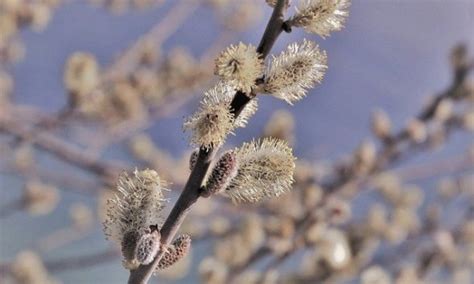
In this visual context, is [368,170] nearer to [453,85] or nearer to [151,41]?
[453,85]

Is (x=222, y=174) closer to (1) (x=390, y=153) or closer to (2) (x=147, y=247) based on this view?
(2) (x=147, y=247)

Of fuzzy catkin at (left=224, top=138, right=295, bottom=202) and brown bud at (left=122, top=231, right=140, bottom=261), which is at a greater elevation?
fuzzy catkin at (left=224, top=138, right=295, bottom=202)

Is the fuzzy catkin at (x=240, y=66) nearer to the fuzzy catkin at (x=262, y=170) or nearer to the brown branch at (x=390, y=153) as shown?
the fuzzy catkin at (x=262, y=170)

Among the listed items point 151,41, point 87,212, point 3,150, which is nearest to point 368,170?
point 151,41

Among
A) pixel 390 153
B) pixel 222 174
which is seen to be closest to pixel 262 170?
pixel 222 174

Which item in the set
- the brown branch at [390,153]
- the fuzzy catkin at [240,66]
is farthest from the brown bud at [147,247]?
the brown branch at [390,153]

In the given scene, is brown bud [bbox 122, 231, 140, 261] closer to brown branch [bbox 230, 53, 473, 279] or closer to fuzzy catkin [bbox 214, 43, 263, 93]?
fuzzy catkin [bbox 214, 43, 263, 93]

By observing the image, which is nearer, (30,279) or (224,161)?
(224,161)

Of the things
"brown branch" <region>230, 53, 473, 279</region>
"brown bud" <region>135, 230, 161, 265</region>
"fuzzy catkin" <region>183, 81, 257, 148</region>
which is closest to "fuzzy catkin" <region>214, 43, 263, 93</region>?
"fuzzy catkin" <region>183, 81, 257, 148</region>
